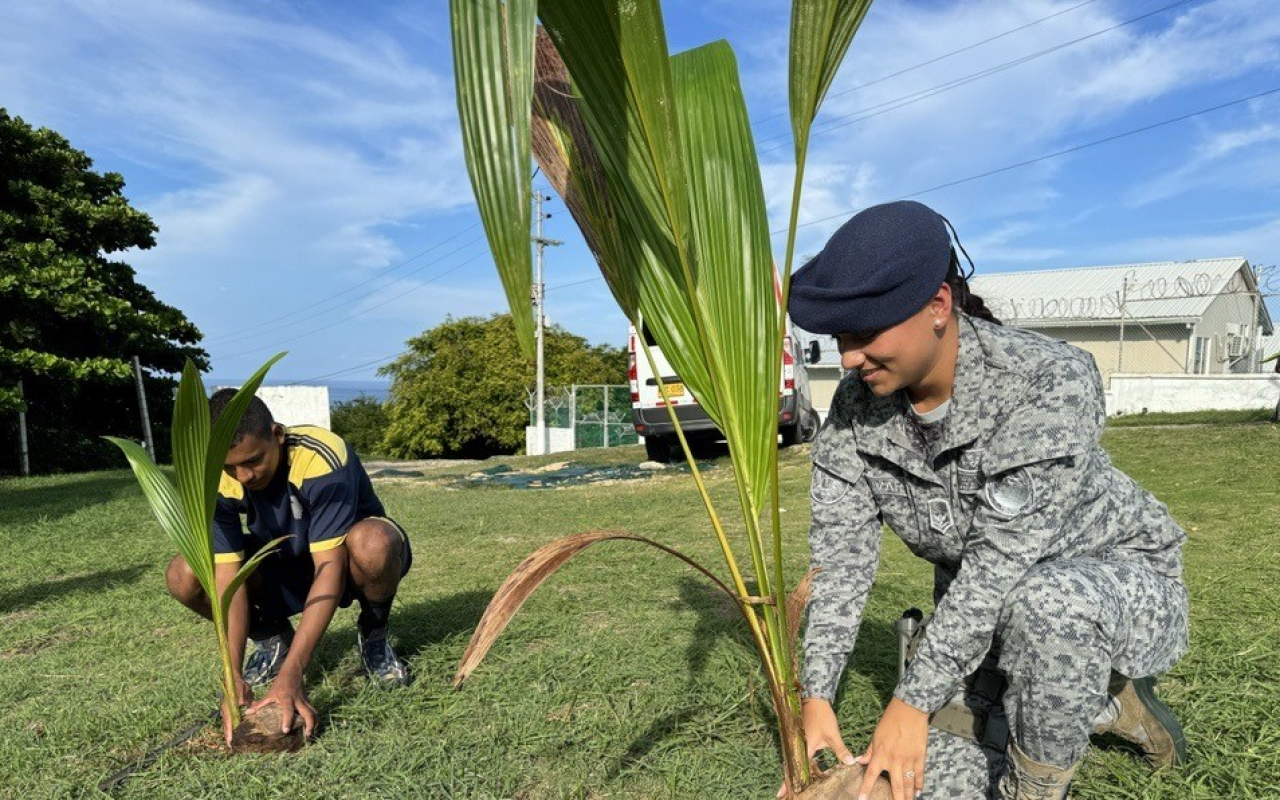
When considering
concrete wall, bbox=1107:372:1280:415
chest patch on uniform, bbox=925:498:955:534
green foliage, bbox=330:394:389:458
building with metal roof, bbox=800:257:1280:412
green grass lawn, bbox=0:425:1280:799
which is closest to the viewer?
chest patch on uniform, bbox=925:498:955:534

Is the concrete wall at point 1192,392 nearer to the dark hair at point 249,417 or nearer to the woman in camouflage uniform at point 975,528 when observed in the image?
the woman in camouflage uniform at point 975,528

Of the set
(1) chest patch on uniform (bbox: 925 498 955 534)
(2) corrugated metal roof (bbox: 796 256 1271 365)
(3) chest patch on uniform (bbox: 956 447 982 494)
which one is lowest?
(1) chest patch on uniform (bbox: 925 498 955 534)

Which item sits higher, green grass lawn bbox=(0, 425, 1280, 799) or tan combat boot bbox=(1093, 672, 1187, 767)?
tan combat boot bbox=(1093, 672, 1187, 767)

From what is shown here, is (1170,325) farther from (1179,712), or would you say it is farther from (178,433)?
(178,433)

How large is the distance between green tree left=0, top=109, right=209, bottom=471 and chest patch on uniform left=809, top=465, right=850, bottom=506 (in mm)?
11704

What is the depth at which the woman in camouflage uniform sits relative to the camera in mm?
1445

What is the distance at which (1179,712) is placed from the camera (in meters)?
2.07

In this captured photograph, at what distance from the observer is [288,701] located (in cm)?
201

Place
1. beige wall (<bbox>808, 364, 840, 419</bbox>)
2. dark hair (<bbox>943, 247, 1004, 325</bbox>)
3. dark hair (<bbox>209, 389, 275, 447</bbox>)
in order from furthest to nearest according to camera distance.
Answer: beige wall (<bbox>808, 364, 840, 419</bbox>), dark hair (<bbox>209, 389, 275, 447</bbox>), dark hair (<bbox>943, 247, 1004, 325</bbox>)

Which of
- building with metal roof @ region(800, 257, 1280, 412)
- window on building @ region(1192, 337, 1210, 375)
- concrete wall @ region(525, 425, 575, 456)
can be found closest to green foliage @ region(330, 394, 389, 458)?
concrete wall @ region(525, 425, 575, 456)

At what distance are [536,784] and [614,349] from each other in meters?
28.4

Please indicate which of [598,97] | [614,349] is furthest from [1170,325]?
[598,97]

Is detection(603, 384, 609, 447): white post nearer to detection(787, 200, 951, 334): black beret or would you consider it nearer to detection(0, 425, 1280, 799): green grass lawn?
detection(0, 425, 1280, 799): green grass lawn

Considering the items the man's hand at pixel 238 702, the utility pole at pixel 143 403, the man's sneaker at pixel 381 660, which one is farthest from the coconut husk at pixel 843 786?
the utility pole at pixel 143 403
